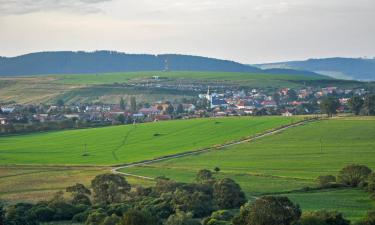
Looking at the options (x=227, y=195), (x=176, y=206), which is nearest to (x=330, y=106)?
(x=227, y=195)

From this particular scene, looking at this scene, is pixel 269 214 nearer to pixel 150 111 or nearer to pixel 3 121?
pixel 3 121

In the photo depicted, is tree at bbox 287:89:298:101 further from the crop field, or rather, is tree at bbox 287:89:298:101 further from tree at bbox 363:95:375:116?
the crop field

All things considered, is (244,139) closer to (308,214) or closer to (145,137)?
(145,137)

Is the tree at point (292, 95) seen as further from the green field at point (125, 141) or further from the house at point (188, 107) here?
the green field at point (125, 141)

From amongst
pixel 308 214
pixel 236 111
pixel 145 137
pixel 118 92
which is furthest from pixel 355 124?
pixel 118 92

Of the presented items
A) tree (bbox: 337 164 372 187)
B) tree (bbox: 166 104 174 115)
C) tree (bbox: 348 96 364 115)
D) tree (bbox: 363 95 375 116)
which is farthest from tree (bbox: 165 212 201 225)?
tree (bbox: 166 104 174 115)
